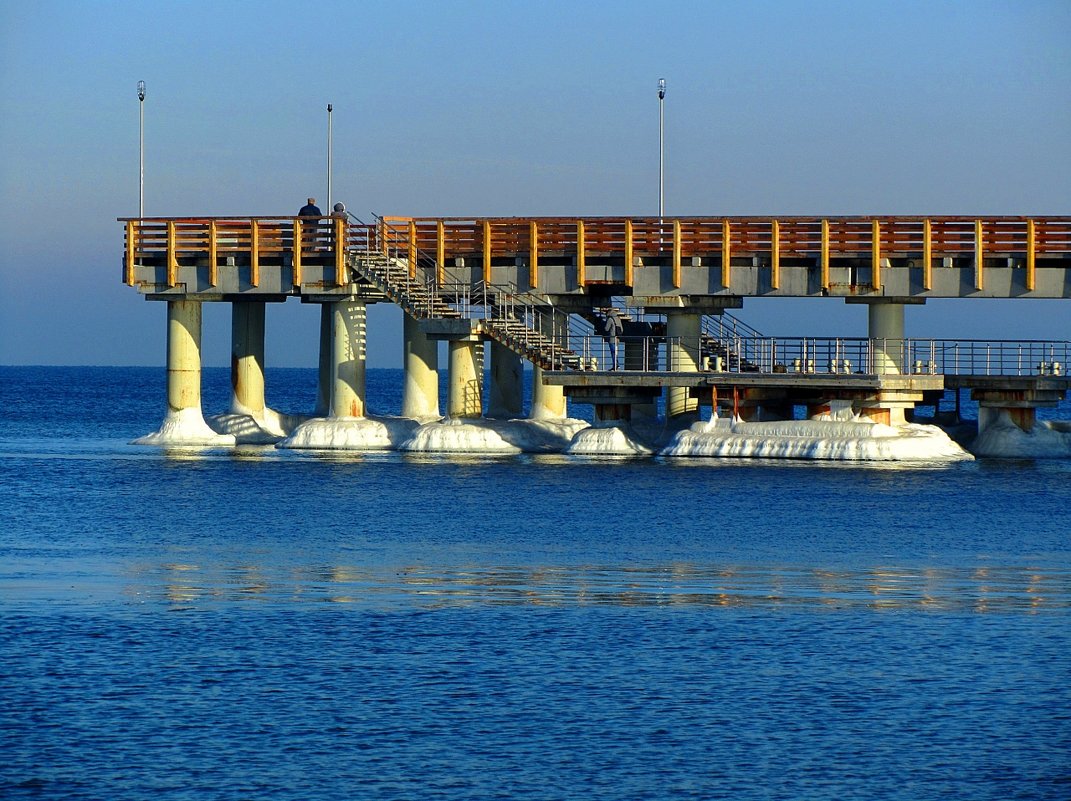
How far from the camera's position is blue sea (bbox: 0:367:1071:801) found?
2014 centimetres

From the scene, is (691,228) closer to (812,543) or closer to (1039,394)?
(1039,394)

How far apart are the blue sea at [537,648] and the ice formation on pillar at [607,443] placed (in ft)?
49.1

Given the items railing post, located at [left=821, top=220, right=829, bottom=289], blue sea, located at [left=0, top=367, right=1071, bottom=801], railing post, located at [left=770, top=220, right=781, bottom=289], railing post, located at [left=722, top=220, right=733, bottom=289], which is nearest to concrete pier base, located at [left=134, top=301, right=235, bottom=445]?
railing post, located at [left=722, top=220, right=733, bottom=289]

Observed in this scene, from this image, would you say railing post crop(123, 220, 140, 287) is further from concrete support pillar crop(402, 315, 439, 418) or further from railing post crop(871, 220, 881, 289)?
railing post crop(871, 220, 881, 289)

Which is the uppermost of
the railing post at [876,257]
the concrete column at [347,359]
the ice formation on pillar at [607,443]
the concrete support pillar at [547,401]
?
the railing post at [876,257]

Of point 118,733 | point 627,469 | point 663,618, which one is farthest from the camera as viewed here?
point 627,469

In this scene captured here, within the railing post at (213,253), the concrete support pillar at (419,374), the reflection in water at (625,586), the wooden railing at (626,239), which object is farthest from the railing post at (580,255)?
the reflection in water at (625,586)

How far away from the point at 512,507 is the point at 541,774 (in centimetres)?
2581

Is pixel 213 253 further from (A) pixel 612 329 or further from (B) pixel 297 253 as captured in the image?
(A) pixel 612 329

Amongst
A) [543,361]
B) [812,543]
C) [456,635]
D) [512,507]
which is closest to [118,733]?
[456,635]

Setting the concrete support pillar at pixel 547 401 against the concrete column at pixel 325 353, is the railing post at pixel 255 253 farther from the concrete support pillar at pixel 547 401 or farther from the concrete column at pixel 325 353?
the concrete support pillar at pixel 547 401

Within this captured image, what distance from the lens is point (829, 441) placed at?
58688 mm

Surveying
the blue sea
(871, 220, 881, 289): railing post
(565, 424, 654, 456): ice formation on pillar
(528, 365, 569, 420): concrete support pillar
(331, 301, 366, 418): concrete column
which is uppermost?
(871, 220, 881, 289): railing post

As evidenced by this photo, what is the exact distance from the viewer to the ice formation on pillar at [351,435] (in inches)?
2591
